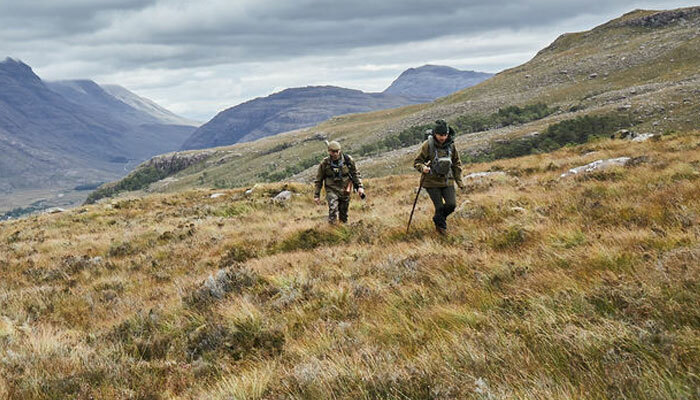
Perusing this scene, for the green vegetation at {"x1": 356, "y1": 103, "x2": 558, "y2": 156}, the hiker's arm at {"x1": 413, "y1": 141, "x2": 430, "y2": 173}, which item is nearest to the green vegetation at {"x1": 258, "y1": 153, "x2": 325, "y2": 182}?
the green vegetation at {"x1": 356, "y1": 103, "x2": 558, "y2": 156}

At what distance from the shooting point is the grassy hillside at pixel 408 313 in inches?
115

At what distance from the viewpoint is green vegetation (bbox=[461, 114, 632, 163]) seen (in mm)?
50250

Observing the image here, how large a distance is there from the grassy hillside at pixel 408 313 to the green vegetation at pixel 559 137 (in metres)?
44.2

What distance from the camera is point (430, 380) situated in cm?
292

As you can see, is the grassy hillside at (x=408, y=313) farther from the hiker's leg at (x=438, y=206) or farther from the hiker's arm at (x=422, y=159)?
the hiker's arm at (x=422, y=159)

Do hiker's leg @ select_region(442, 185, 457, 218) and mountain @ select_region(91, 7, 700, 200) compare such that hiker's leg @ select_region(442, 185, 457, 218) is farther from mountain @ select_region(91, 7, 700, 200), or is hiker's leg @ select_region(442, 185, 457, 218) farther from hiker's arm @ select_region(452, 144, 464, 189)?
mountain @ select_region(91, 7, 700, 200)

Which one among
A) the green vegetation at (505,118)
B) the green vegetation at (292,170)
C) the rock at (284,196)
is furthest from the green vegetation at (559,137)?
the green vegetation at (292,170)

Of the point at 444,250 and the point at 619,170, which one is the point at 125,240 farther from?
the point at 619,170

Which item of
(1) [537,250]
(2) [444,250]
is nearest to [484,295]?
(1) [537,250]

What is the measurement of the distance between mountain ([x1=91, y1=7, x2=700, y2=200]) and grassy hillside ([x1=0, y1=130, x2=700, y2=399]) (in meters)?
29.1

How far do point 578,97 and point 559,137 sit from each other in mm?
28685

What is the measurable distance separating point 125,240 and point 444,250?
448 inches

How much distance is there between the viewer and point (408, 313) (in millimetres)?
4535

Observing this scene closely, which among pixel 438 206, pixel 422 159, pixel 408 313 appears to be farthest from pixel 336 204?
pixel 408 313
